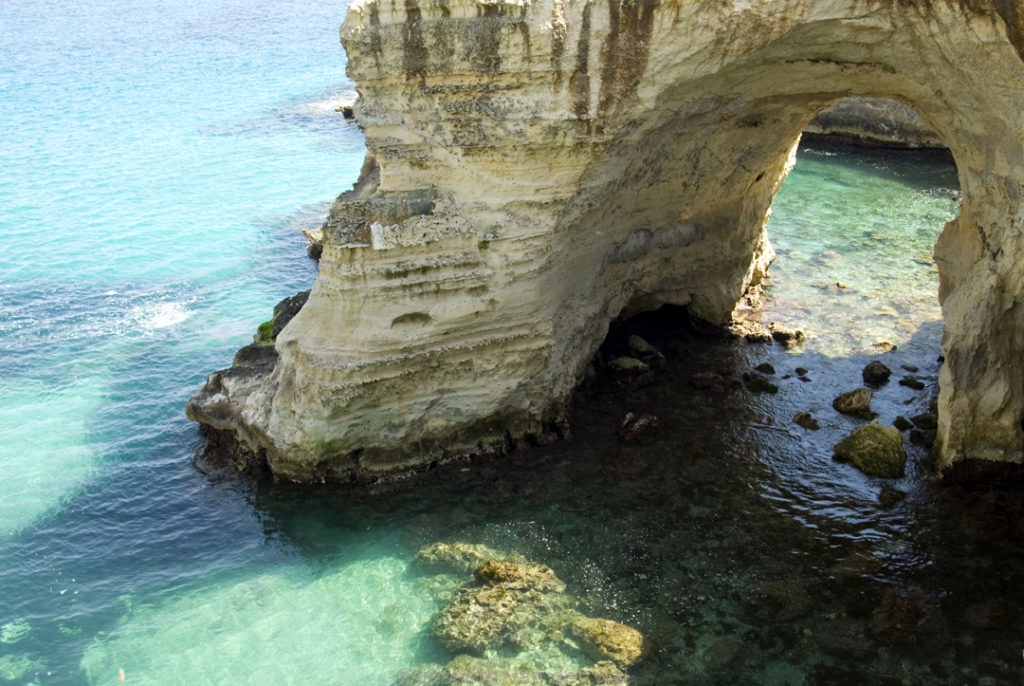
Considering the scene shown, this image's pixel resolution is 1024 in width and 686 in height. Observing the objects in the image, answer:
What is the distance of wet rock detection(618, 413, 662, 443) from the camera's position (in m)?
15.3

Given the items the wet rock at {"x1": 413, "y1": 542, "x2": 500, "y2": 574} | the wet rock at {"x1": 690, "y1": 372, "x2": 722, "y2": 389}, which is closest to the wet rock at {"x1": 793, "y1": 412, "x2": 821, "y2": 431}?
the wet rock at {"x1": 690, "y1": 372, "x2": 722, "y2": 389}

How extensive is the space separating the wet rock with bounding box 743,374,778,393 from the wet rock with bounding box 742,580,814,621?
518 centimetres

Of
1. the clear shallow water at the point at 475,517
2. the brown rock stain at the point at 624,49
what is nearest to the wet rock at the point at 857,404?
the clear shallow water at the point at 475,517

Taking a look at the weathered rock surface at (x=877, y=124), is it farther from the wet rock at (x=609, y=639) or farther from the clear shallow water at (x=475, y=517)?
the wet rock at (x=609, y=639)

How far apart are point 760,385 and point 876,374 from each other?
221 centimetres

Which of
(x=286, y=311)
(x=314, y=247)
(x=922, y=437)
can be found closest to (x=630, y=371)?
(x=922, y=437)

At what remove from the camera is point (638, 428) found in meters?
15.4

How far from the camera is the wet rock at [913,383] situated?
16.6m

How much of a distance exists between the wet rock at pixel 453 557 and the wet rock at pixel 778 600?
363cm

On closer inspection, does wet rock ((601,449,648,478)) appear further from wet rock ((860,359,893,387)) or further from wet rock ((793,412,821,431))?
wet rock ((860,359,893,387))

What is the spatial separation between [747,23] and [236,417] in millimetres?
10375

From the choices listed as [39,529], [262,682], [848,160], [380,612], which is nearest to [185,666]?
[262,682]

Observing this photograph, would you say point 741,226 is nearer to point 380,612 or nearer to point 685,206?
point 685,206

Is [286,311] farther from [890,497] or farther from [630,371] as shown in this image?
[890,497]
